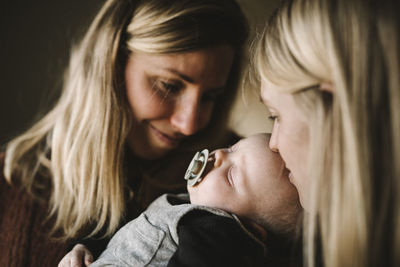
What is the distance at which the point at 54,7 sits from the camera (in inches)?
62.6

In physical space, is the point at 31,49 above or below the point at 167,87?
above

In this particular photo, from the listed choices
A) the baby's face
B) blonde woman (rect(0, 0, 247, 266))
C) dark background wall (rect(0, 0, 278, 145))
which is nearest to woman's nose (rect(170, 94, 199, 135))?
blonde woman (rect(0, 0, 247, 266))

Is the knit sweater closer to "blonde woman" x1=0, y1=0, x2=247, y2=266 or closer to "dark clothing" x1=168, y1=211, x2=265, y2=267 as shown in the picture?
"blonde woman" x1=0, y1=0, x2=247, y2=266

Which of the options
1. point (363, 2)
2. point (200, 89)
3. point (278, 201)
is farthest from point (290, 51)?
point (200, 89)

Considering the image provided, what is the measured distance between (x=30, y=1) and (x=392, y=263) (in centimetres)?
160

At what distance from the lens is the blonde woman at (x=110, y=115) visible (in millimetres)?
1056

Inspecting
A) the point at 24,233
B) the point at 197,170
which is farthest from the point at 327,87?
the point at 24,233

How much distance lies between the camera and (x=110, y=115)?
43.7 inches

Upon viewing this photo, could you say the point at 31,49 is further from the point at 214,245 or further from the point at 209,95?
the point at 214,245

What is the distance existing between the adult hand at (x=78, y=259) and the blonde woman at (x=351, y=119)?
57 centimetres

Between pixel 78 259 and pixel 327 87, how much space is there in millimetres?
710

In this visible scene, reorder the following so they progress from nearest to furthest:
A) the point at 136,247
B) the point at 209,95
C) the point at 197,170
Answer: the point at 136,247 < the point at 197,170 < the point at 209,95

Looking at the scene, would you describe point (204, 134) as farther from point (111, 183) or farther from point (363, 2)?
point (363, 2)

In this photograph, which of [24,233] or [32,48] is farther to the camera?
[32,48]
